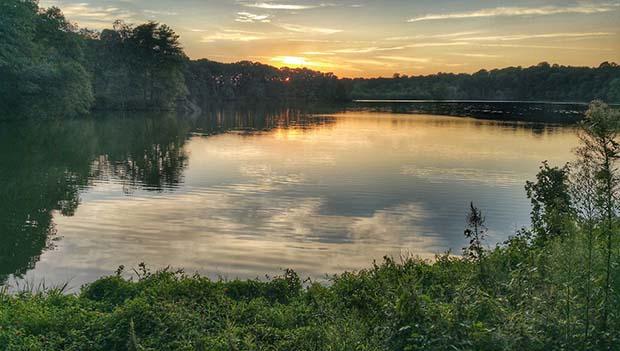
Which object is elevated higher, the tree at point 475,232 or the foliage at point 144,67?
the foliage at point 144,67

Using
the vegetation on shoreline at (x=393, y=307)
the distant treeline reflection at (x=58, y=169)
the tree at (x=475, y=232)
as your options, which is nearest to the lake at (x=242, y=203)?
the distant treeline reflection at (x=58, y=169)

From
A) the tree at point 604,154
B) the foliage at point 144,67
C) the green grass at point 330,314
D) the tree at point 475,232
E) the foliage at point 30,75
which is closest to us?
the tree at point 604,154

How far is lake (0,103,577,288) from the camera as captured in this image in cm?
1440

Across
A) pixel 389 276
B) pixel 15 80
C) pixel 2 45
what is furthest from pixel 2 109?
pixel 389 276

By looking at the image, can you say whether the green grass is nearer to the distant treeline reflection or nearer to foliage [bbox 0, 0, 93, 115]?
the distant treeline reflection

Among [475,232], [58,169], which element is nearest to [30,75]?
[58,169]

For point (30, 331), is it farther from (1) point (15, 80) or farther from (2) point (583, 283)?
(1) point (15, 80)

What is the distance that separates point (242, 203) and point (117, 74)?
91292 mm

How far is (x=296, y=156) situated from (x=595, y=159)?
30.1m

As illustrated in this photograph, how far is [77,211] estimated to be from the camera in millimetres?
19484

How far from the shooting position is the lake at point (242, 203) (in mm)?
14398

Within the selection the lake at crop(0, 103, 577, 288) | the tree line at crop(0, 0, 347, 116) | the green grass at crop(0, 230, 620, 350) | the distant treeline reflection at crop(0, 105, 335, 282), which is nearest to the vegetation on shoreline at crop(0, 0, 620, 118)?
the tree line at crop(0, 0, 347, 116)

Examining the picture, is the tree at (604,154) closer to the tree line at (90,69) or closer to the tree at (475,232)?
the tree at (475,232)

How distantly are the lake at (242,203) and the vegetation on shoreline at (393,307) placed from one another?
3.00 meters
